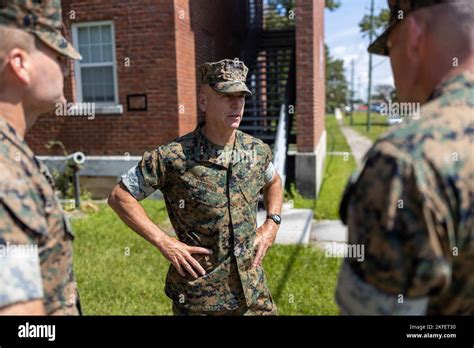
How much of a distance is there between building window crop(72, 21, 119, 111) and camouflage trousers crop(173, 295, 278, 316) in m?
6.13

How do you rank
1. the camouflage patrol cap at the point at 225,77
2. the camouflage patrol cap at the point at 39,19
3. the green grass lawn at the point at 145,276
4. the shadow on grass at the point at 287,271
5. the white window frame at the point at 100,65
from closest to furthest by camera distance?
the camouflage patrol cap at the point at 39,19 → the camouflage patrol cap at the point at 225,77 → the green grass lawn at the point at 145,276 → the shadow on grass at the point at 287,271 → the white window frame at the point at 100,65

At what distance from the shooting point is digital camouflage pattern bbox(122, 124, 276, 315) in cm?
238

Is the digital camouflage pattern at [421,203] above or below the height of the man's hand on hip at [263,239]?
above

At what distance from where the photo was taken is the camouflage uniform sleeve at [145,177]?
2375 millimetres

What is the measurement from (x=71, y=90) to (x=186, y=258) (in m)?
6.59

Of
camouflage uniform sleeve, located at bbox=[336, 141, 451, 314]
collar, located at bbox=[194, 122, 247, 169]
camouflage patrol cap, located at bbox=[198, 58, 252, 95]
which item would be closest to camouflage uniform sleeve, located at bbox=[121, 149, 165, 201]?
collar, located at bbox=[194, 122, 247, 169]

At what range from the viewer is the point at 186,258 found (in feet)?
7.68

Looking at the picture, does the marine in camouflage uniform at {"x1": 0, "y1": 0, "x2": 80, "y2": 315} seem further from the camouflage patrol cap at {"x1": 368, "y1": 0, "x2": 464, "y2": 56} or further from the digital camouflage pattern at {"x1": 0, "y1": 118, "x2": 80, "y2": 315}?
the camouflage patrol cap at {"x1": 368, "y1": 0, "x2": 464, "y2": 56}

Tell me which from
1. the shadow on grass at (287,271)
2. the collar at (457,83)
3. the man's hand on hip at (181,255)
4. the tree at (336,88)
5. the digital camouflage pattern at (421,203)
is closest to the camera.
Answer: the digital camouflage pattern at (421,203)

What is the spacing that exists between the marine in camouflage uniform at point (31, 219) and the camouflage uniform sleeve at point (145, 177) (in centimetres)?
95

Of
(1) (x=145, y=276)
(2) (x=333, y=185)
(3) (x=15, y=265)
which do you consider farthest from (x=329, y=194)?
(3) (x=15, y=265)

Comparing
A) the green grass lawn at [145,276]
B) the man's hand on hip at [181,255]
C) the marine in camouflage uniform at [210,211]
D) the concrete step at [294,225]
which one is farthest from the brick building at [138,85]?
the man's hand on hip at [181,255]

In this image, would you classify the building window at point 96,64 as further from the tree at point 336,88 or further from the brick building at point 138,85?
the tree at point 336,88

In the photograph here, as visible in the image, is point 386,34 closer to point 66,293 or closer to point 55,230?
point 55,230
